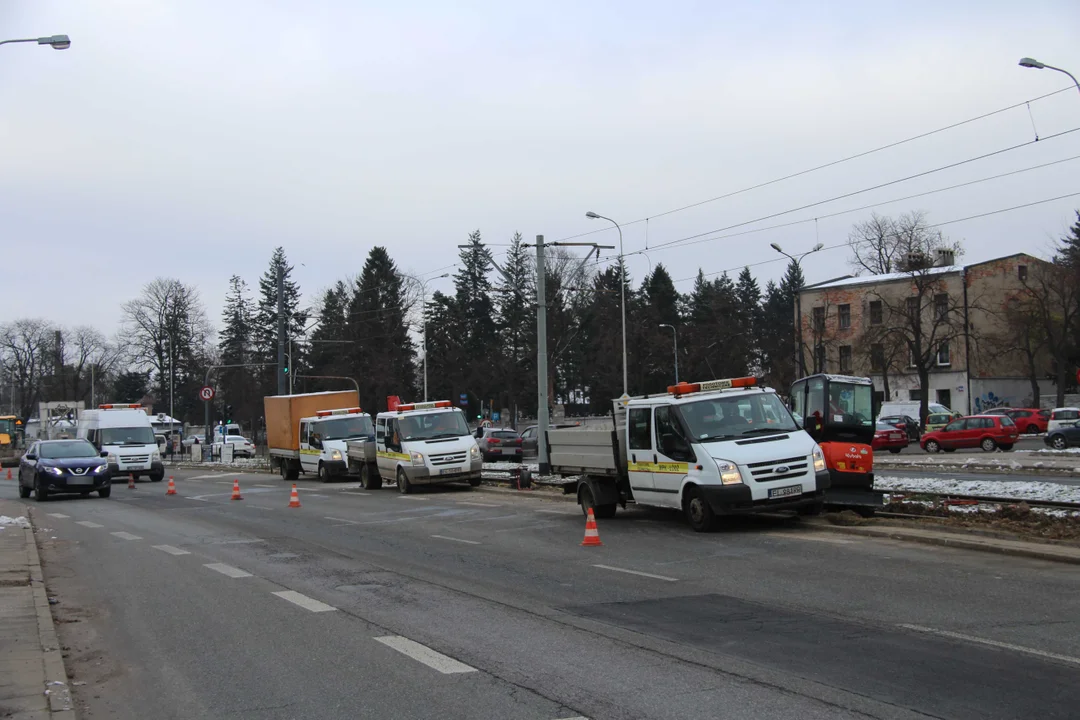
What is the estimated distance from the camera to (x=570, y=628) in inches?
331

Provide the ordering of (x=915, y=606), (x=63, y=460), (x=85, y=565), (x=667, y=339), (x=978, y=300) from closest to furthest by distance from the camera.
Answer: (x=915, y=606) < (x=85, y=565) < (x=63, y=460) < (x=978, y=300) < (x=667, y=339)

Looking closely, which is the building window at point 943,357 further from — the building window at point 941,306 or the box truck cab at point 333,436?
the box truck cab at point 333,436

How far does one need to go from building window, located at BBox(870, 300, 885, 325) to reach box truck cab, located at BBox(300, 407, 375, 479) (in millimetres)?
41736

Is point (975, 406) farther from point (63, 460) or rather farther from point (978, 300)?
point (63, 460)

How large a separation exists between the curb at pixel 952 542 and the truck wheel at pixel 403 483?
556 inches

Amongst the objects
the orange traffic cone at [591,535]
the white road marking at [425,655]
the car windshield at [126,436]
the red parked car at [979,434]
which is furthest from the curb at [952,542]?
the car windshield at [126,436]

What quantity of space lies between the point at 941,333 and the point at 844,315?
21.2ft

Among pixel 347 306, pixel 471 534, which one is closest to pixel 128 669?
pixel 471 534

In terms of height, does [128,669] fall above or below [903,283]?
below

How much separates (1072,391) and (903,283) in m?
16.3

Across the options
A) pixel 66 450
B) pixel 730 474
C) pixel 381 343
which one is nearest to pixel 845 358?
pixel 381 343

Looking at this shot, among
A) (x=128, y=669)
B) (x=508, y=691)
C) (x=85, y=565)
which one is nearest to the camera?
(x=508, y=691)

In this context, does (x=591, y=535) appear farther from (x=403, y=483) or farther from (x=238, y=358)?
(x=238, y=358)

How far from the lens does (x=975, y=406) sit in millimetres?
64812
